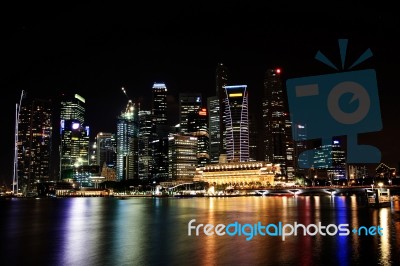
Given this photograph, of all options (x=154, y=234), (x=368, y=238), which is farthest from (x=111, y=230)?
(x=368, y=238)

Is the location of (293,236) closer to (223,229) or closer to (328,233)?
(328,233)

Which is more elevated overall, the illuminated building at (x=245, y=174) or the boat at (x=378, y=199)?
the illuminated building at (x=245, y=174)

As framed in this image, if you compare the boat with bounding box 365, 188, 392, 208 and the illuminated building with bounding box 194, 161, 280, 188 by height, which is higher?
the illuminated building with bounding box 194, 161, 280, 188

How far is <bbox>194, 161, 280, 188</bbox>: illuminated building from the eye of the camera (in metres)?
184

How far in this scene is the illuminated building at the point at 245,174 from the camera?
18368 centimetres

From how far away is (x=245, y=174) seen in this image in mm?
190375

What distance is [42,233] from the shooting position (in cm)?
4062

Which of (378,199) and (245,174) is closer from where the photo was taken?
(378,199)

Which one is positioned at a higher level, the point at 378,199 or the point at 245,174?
the point at 245,174

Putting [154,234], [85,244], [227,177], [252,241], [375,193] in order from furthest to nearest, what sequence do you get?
1. [227,177]
2. [375,193]
3. [154,234]
4. [85,244]
5. [252,241]

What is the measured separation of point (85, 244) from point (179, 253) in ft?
29.3

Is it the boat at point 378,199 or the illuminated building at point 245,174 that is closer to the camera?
the boat at point 378,199

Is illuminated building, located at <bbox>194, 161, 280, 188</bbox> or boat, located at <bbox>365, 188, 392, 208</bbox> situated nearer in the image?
boat, located at <bbox>365, 188, 392, 208</bbox>

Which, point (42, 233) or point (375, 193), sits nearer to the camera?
point (42, 233)
